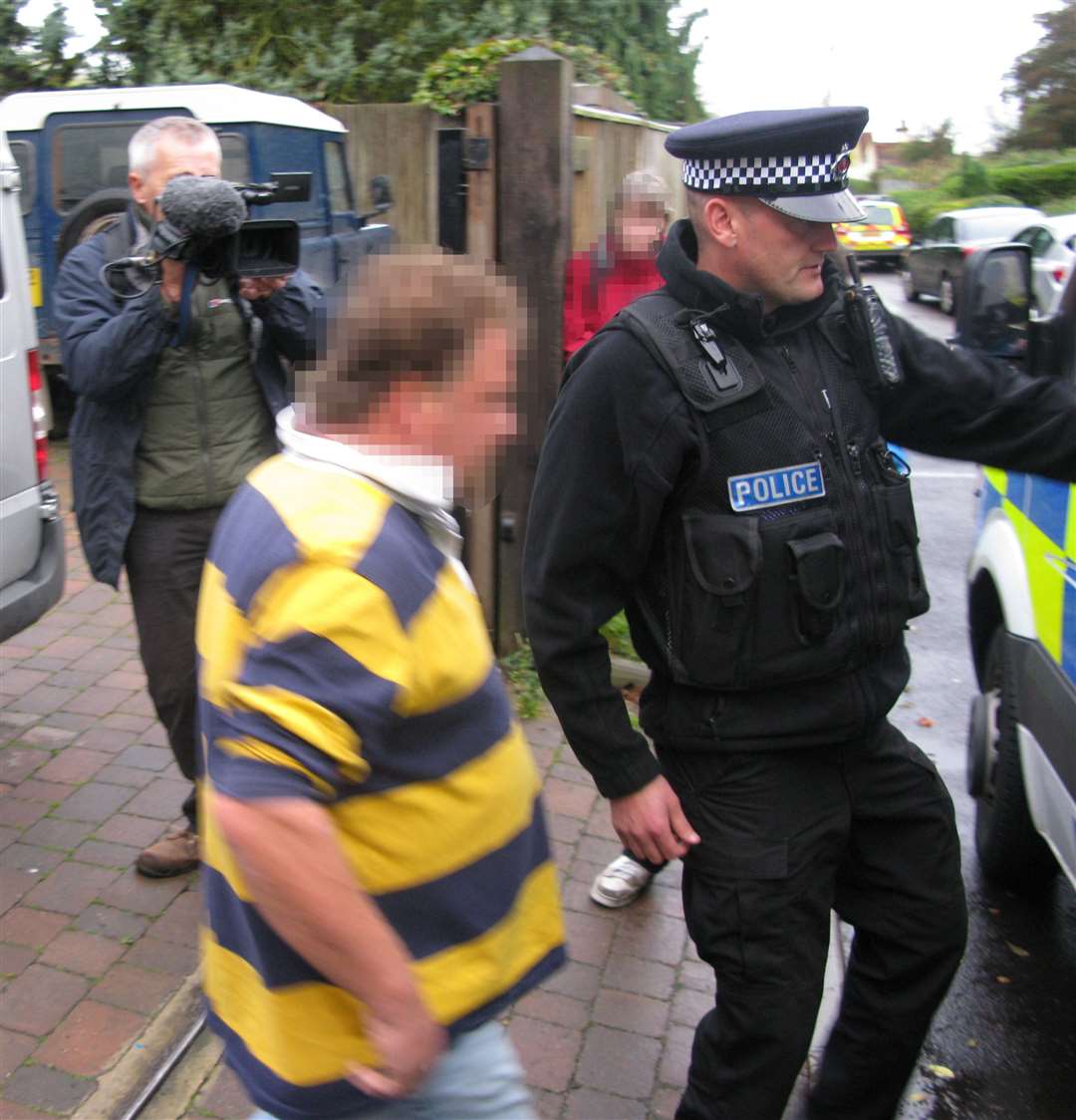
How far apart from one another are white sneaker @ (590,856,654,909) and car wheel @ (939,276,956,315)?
16.6m

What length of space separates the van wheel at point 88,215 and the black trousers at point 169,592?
4715 millimetres

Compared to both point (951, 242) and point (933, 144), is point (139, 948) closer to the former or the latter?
point (951, 242)

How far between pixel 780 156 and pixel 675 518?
2.12 feet

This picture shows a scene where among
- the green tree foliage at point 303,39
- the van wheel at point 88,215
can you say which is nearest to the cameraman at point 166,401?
the van wheel at point 88,215

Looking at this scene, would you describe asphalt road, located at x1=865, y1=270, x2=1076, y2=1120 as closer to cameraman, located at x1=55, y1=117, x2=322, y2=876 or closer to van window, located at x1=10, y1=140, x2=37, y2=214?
cameraman, located at x1=55, y1=117, x2=322, y2=876

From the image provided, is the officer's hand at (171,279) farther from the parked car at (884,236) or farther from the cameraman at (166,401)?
the parked car at (884,236)

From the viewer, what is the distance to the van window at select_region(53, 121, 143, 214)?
8.27 meters

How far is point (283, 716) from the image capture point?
1.30 m

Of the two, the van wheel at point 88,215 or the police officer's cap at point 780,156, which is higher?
the police officer's cap at point 780,156

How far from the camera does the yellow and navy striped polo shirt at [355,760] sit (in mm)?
1328

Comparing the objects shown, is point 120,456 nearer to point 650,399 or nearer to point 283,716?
point 650,399

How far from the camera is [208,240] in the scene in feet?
9.59

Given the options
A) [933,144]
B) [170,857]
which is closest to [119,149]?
[170,857]

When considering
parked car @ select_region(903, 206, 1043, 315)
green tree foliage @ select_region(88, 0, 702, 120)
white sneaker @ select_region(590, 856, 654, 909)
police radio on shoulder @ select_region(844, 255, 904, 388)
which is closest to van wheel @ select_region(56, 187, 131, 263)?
green tree foliage @ select_region(88, 0, 702, 120)
